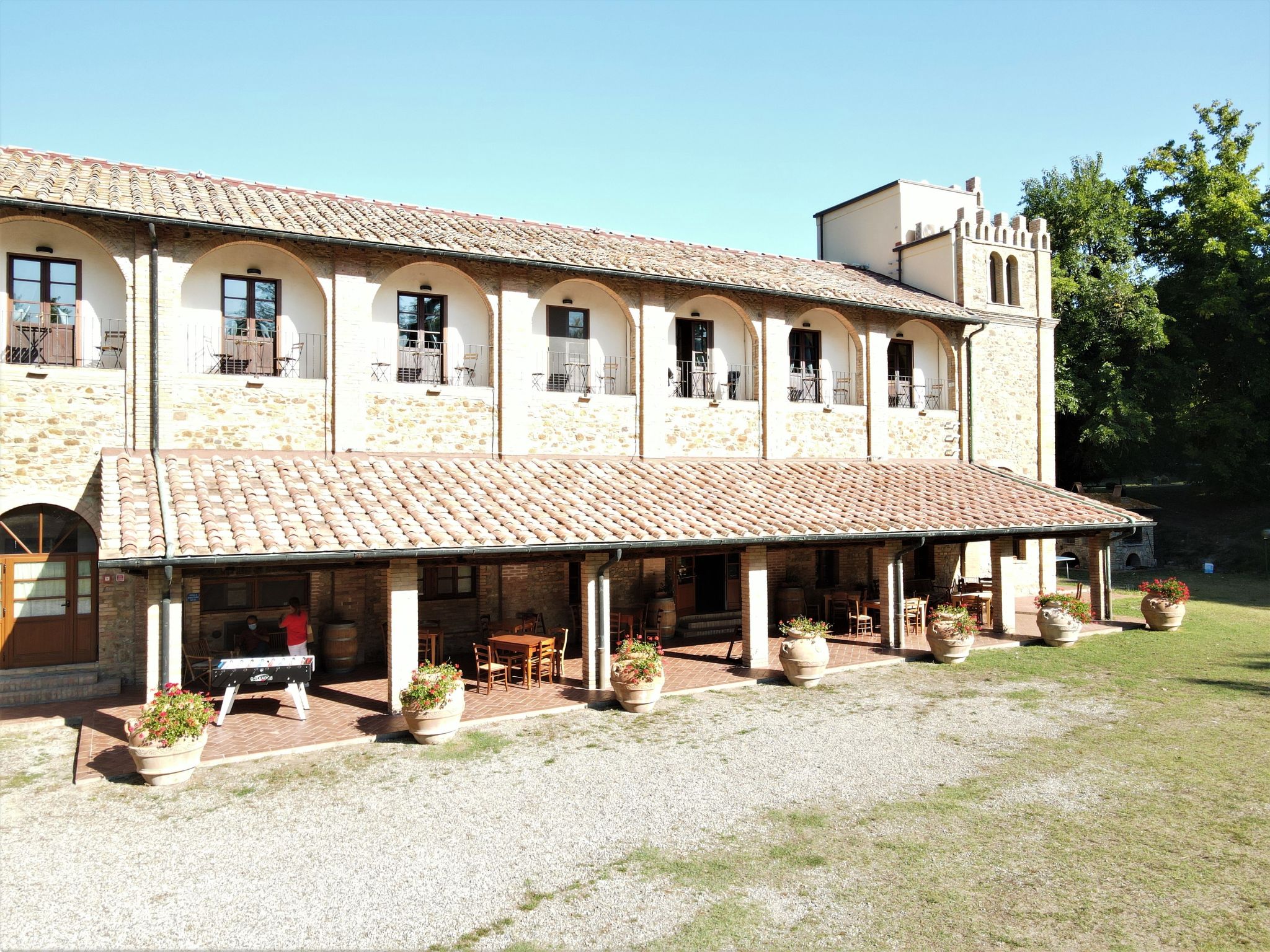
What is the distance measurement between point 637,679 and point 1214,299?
1122 inches

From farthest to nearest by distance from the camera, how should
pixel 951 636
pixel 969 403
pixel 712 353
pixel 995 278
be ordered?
1. pixel 995 278
2. pixel 969 403
3. pixel 712 353
4. pixel 951 636

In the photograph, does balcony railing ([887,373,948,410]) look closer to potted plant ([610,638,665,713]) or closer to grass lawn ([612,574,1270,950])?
grass lawn ([612,574,1270,950])

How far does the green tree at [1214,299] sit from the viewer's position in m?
29.4

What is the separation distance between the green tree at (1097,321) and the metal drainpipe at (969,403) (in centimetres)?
927

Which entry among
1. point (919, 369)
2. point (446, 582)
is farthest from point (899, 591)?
point (446, 582)

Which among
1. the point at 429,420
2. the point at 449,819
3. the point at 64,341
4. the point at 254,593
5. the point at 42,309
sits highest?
the point at 42,309

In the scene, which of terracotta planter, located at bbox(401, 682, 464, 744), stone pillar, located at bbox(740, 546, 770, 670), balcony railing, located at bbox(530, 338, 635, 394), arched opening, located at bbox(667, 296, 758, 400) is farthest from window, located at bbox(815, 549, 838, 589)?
terracotta planter, located at bbox(401, 682, 464, 744)

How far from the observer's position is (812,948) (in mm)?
5492

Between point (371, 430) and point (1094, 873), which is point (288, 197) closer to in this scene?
point (371, 430)

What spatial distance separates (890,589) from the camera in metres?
15.0

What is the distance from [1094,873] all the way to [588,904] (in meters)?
3.98

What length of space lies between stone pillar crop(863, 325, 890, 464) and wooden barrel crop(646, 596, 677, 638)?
5.87m

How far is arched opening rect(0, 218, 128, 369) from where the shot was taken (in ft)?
39.9

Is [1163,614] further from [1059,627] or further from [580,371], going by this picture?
[580,371]
